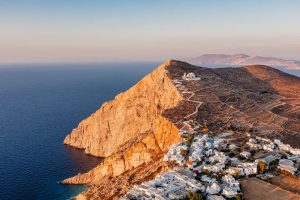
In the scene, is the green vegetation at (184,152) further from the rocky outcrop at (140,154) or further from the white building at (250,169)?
the white building at (250,169)

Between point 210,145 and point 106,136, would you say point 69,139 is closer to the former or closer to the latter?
point 106,136

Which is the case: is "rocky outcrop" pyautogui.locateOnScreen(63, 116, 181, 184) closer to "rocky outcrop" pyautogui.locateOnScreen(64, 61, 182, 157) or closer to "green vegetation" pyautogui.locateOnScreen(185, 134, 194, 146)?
"green vegetation" pyautogui.locateOnScreen(185, 134, 194, 146)

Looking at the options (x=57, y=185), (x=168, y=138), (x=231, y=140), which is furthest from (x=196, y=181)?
(x=57, y=185)

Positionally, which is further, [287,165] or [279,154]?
[279,154]

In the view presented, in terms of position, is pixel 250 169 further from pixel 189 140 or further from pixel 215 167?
pixel 189 140

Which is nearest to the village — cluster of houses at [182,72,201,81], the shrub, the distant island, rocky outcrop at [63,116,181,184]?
the distant island

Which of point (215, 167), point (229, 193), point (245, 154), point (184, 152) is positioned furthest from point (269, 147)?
point (229, 193)
